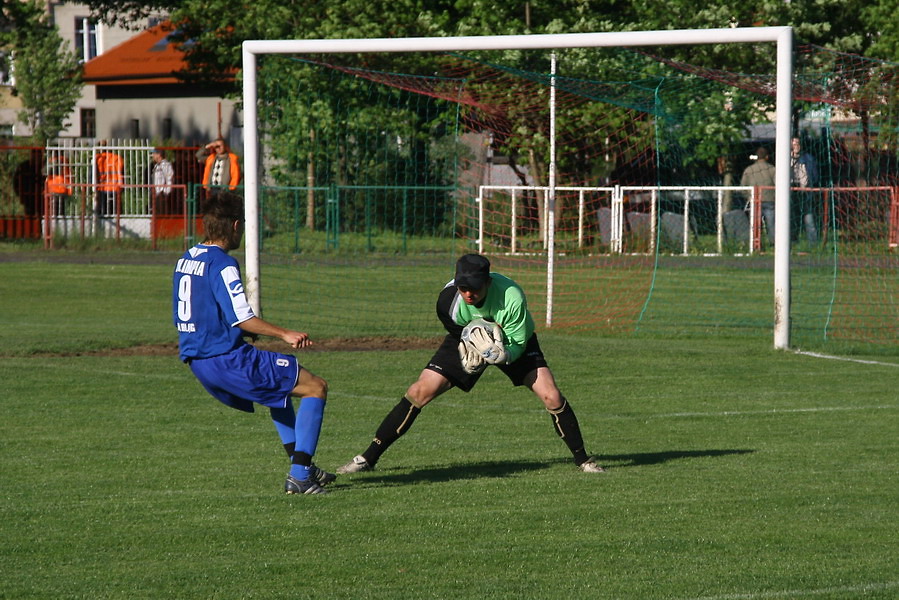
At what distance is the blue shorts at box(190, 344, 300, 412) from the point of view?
7.34m

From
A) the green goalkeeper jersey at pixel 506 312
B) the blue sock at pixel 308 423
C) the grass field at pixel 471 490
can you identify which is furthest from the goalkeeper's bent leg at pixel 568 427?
the blue sock at pixel 308 423

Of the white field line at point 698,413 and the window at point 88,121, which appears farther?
the window at point 88,121

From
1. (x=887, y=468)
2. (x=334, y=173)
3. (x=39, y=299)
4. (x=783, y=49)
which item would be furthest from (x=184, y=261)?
(x=334, y=173)

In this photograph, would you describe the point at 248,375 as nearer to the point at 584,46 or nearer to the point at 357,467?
the point at 357,467

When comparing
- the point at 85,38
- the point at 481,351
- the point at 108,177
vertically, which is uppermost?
the point at 85,38

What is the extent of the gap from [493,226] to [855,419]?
11582 mm

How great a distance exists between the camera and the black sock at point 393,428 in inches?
332

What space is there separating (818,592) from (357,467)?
11.2ft

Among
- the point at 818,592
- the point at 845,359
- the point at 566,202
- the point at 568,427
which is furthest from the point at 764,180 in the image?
the point at 818,592

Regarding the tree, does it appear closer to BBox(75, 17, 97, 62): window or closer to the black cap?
BBox(75, 17, 97, 62): window

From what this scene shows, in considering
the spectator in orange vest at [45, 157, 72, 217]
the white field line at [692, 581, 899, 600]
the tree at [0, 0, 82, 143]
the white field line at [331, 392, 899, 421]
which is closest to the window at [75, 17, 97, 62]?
the tree at [0, 0, 82, 143]

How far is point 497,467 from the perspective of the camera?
342 inches

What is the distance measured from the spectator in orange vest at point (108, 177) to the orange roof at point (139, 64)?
14.0 m

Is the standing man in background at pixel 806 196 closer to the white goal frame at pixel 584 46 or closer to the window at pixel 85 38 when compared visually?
the white goal frame at pixel 584 46
